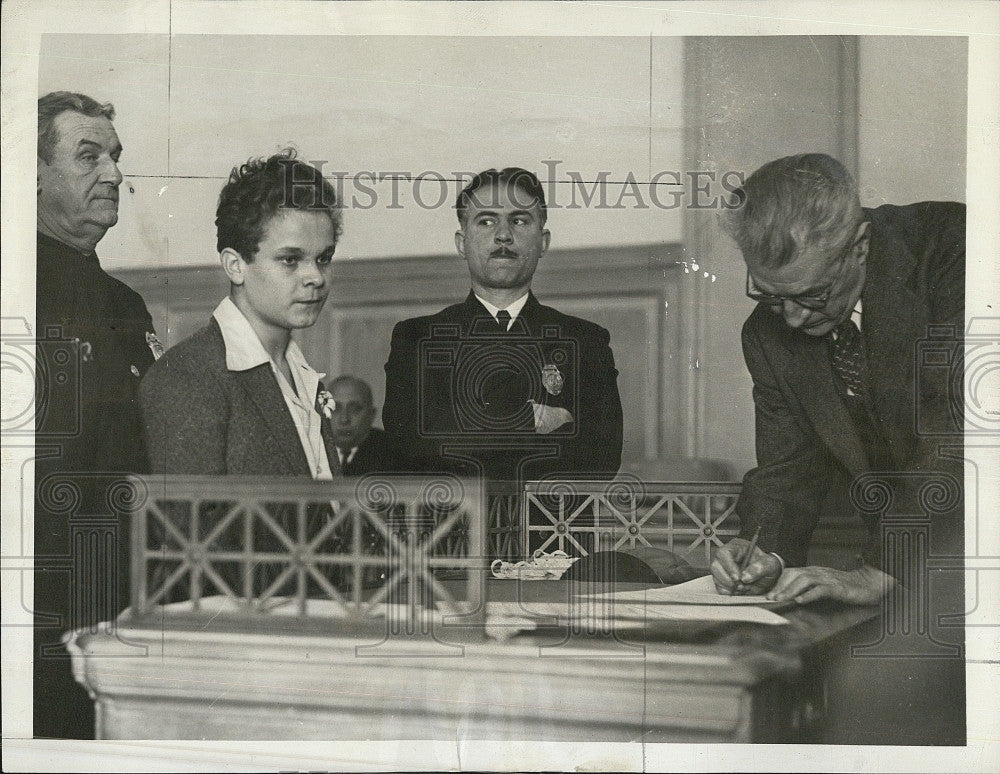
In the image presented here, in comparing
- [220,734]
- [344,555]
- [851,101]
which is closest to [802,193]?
[851,101]

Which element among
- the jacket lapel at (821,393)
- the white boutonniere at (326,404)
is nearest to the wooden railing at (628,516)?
the jacket lapel at (821,393)

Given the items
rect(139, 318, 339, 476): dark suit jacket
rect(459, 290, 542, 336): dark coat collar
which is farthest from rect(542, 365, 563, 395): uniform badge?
rect(139, 318, 339, 476): dark suit jacket

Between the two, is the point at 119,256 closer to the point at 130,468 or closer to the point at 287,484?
the point at 130,468

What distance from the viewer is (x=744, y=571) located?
3633 millimetres

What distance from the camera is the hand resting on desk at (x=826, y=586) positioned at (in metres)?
3.63

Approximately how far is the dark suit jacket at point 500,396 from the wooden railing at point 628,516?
74 mm

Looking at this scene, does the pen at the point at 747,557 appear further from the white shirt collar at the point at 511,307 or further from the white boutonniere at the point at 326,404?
the white boutonniere at the point at 326,404

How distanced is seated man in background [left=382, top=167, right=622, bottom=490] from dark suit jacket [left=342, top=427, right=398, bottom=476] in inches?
1.5

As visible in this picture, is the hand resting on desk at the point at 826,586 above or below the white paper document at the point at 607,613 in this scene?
above

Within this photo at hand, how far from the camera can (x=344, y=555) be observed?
3.63m

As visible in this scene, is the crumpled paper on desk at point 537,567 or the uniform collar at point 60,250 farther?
the uniform collar at point 60,250

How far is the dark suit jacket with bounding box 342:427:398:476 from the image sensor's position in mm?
3643

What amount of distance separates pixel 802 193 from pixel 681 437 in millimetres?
913

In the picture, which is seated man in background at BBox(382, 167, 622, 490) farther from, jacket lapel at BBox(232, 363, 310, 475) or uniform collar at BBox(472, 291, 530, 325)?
jacket lapel at BBox(232, 363, 310, 475)
